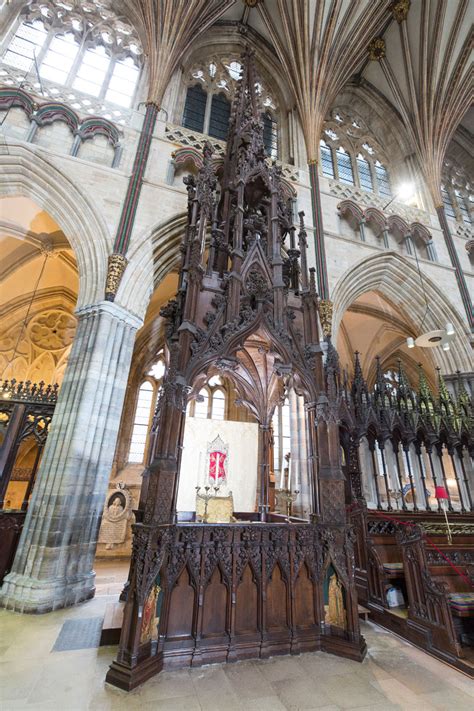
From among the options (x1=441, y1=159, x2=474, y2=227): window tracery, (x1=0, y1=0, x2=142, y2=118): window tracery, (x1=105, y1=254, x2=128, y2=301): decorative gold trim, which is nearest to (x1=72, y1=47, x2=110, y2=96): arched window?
(x1=0, y1=0, x2=142, y2=118): window tracery

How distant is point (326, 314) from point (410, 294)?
4117mm

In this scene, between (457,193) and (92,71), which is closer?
(92,71)

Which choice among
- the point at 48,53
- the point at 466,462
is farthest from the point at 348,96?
the point at 466,462

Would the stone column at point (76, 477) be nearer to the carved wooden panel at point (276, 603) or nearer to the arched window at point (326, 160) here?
the carved wooden panel at point (276, 603)

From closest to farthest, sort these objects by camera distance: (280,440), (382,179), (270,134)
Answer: (270,134)
(280,440)
(382,179)

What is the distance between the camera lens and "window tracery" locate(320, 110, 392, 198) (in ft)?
39.3

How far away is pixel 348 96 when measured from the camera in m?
13.7

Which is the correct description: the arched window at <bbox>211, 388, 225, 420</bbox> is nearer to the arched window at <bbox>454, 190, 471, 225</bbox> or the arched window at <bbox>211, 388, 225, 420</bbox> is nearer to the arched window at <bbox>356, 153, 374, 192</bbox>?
the arched window at <bbox>356, 153, 374, 192</bbox>

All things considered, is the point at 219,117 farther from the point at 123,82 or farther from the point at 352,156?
the point at 352,156

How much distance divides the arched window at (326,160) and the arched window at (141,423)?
10.0 m

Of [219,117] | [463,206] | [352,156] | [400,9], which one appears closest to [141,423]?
[219,117]

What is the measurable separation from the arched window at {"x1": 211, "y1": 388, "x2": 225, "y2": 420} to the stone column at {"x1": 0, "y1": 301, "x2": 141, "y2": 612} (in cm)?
664

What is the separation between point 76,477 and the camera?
16.4 feet

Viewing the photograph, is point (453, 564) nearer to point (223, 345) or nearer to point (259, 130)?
point (223, 345)
